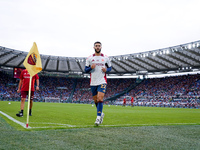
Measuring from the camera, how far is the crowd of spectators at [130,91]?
36.9m

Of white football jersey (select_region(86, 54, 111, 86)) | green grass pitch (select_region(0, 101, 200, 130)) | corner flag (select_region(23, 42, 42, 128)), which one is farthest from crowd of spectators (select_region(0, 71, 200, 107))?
corner flag (select_region(23, 42, 42, 128))

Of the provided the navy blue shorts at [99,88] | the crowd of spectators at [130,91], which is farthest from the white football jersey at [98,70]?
the crowd of spectators at [130,91]

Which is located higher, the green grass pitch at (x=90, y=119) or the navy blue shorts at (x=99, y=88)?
the navy blue shorts at (x=99, y=88)

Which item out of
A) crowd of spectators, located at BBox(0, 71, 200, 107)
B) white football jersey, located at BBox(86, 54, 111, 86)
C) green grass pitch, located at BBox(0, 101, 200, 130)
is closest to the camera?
green grass pitch, located at BBox(0, 101, 200, 130)

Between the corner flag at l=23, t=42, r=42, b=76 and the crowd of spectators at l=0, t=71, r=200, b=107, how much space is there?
3240cm

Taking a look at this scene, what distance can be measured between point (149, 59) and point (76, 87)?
2581 centimetres

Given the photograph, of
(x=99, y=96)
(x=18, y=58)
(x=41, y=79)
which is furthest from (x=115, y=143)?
(x=41, y=79)

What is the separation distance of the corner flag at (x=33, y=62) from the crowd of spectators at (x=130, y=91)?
32.4 meters

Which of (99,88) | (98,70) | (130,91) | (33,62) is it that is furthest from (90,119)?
(130,91)

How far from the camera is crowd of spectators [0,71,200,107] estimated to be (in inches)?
1453

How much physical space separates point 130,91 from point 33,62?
46.8m

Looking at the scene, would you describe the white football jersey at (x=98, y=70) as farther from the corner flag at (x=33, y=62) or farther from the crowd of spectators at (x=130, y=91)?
the crowd of spectators at (x=130, y=91)

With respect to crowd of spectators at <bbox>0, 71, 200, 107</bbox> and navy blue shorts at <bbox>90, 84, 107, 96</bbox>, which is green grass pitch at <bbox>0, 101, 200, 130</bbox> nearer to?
navy blue shorts at <bbox>90, 84, 107, 96</bbox>

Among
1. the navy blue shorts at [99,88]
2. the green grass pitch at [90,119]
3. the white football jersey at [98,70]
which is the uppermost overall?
the white football jersey at [98,70]
